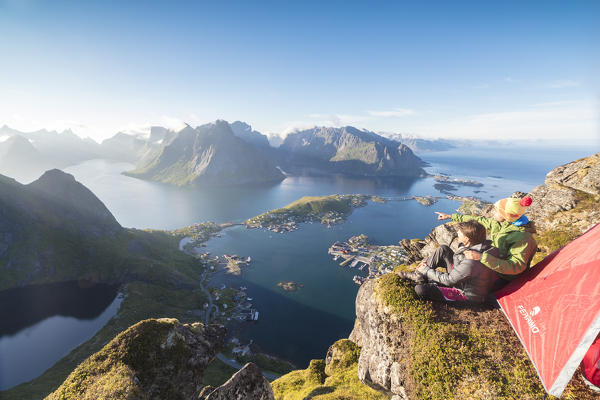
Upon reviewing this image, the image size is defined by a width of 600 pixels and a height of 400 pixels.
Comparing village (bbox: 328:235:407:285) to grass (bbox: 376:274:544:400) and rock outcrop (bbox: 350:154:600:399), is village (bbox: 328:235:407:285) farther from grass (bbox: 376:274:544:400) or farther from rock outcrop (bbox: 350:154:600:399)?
grass (bbox: 376:274:544:400)

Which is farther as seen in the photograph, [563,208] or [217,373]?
[217,373]

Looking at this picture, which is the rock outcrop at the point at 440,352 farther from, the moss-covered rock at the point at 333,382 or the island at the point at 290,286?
the island at the point at 290,286

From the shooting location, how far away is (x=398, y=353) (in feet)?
38.3

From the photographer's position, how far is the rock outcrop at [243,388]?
12669mm

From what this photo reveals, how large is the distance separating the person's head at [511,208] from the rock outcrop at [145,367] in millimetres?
17704

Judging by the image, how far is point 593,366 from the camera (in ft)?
23.5

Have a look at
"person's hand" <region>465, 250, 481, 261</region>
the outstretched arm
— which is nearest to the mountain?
the outstretched arm

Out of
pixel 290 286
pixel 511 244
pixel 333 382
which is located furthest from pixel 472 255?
pixel 290 286

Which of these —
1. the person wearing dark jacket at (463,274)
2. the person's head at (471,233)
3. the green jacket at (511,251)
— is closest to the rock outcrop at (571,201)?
the person's head at (471,233)

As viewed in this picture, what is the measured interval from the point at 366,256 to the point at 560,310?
135m

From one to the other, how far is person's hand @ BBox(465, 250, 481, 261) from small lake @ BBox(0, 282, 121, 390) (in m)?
105

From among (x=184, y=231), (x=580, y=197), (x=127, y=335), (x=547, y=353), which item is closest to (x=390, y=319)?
(x=547, y=353)

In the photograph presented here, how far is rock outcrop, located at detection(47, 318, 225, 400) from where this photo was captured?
1087 cm

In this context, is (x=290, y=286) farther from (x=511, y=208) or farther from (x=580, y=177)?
(x=511, y=208)
